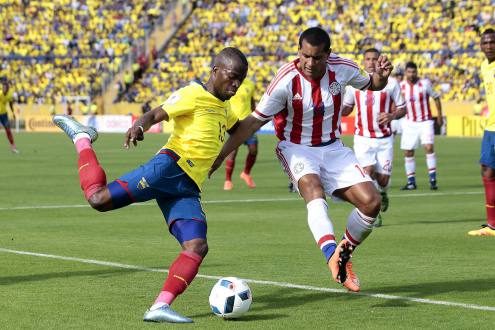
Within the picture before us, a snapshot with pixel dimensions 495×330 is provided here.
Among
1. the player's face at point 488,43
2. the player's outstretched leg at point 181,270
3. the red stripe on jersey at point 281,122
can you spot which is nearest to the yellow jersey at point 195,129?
the player's outstretched leg at point 181,270

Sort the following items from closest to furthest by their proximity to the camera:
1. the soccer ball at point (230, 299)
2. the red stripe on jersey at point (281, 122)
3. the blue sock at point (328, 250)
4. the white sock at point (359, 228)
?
the soccer ball at point (230, 299) < the blue sock at point (328, 250) < the white sock at point (359, 228) < the red stripe on jersey at point (281, 122)

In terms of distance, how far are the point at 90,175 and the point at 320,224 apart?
1.94 metres

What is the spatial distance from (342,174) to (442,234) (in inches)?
Answer: 190

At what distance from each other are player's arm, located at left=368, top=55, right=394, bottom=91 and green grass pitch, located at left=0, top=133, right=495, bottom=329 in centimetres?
174

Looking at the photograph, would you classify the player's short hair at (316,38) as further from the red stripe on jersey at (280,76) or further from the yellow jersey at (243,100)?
the yellow jersey at (243,100)

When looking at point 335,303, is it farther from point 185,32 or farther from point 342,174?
point 185,32

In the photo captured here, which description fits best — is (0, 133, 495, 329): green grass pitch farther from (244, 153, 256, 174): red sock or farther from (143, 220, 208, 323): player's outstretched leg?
(244, 153, 256, 174): red sock

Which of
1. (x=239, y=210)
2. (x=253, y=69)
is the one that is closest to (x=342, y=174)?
(x=239, y=210)

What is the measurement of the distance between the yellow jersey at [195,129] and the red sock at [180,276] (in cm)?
66

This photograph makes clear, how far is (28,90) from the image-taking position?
194 feet

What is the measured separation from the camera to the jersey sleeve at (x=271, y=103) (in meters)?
9.11

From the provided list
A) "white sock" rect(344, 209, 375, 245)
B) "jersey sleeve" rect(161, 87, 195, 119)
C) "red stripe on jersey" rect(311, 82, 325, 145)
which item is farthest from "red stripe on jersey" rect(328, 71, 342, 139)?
"jersey sleeve" rect(161, 87, 195, 119)

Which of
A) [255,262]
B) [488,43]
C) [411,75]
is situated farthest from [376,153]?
[411,75]

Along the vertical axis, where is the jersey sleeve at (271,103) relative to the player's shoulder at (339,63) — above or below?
below
